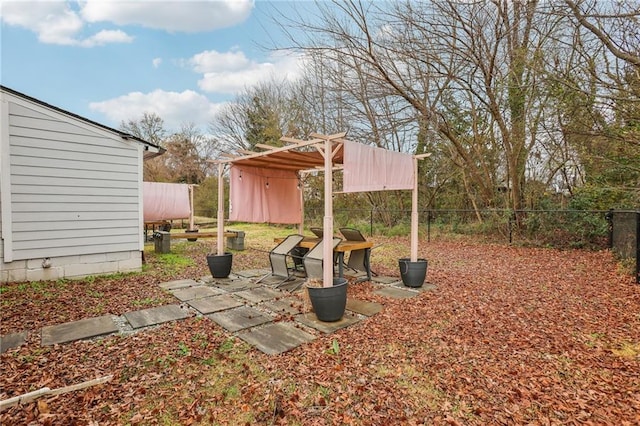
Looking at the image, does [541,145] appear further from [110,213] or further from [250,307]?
[110,213]

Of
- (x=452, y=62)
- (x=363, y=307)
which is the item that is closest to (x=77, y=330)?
(x=363, y=307)

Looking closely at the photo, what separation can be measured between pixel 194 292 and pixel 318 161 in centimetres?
290

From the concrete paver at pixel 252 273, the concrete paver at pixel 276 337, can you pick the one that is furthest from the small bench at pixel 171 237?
the concrete paver at pixel 276 337

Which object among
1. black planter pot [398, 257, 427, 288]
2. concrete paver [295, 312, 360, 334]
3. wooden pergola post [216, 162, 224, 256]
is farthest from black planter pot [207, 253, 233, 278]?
black planter pot [398, 257, 427, 288]

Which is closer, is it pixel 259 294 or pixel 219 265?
pixel 259 294

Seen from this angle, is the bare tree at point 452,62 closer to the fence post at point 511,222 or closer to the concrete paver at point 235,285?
the fence post at point 511,222

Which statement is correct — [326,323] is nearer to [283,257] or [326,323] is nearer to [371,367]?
[371,367]

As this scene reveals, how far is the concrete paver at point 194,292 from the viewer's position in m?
4.44

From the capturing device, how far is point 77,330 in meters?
3.24

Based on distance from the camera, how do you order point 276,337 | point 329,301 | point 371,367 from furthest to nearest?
point 329,301
point 276,337
point 371,367

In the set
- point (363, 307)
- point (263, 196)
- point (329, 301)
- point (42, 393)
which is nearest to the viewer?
point (42, 393)

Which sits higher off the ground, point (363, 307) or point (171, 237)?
point (171, 237)

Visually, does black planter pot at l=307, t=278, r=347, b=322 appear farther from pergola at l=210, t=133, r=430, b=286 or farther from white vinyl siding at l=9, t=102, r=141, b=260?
white vinyl siding at l=9, t=102, r=141, b=260

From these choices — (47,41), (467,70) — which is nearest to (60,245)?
(47,41)
